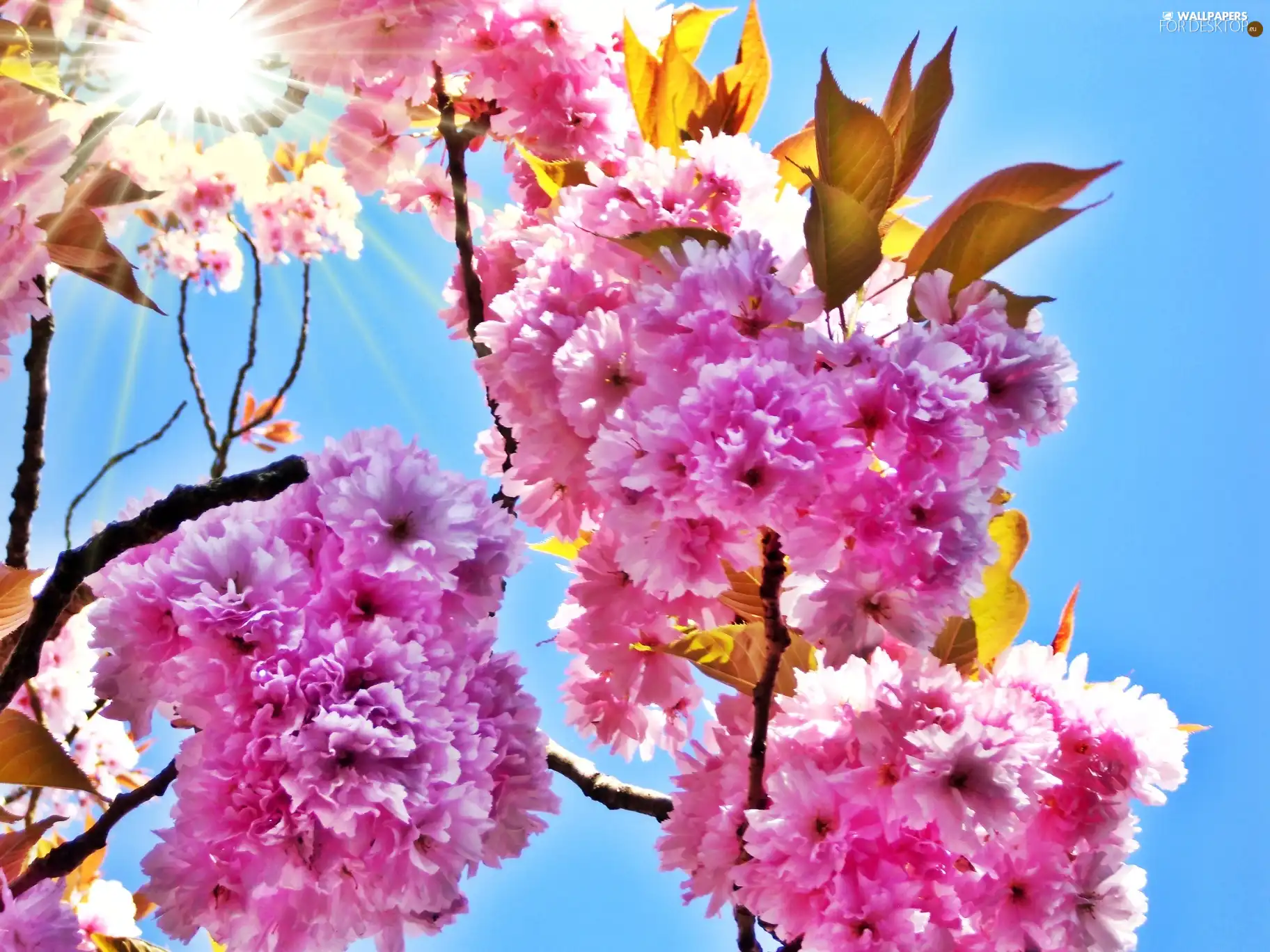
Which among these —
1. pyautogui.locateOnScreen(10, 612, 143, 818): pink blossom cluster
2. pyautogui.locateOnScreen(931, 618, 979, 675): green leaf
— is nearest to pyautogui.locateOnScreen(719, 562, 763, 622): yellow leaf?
pyautogui.locateOnScreen(931, 618, 979, 675): green leaf

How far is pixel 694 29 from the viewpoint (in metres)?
1.68

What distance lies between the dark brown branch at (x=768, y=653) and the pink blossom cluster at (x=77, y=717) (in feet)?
6.27

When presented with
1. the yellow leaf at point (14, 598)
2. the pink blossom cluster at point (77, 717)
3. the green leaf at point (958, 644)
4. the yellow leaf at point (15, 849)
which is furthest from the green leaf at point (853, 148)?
the pink blossom cluster at point (77, 717)

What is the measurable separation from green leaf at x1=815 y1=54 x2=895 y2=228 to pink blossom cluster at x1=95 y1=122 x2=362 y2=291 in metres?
3.15

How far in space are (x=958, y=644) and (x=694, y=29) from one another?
116 cm

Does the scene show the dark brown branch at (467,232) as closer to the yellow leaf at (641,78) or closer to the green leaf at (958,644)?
the yellow leaf at (641,78)

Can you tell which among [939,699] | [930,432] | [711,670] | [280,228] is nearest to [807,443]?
[930,432]

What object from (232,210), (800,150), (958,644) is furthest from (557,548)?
(232,210)

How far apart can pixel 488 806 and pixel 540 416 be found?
57cm

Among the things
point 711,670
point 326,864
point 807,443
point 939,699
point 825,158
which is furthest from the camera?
point 711,670

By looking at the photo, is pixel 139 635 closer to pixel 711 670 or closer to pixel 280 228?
pixel 711 670

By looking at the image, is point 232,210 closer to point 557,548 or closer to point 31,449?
point 31,449

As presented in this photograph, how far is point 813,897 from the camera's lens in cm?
104

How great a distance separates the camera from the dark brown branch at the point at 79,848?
3.22ft
